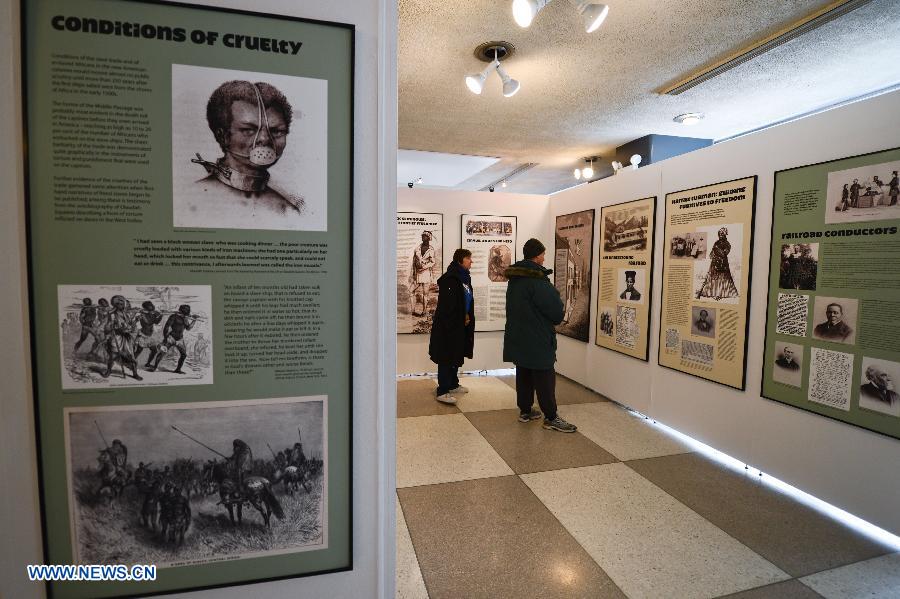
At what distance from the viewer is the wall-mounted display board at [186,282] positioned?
991mm

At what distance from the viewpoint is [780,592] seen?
211 centimetres

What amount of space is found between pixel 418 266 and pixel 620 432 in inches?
136

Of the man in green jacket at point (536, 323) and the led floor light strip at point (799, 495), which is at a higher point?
the man in green jacket at point (536, 323)

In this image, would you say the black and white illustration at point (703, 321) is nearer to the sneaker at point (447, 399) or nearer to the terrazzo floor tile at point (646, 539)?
the terrazzo floor tile at point (646, 539)

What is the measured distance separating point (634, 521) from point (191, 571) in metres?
2.57

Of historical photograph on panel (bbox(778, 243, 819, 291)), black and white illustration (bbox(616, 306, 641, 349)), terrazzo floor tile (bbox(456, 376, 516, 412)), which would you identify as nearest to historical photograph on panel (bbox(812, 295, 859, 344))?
historical photograph on panel (bbox(778, 243, 819, 291))

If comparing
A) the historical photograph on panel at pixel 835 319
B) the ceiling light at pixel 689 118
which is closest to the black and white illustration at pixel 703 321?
the historical photograph on panel at pixel 835 319

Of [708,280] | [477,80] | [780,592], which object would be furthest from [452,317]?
[780,592]

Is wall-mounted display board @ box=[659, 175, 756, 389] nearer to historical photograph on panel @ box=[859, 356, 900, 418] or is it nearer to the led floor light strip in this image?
the led floor light strip

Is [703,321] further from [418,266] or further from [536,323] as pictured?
[418,266]

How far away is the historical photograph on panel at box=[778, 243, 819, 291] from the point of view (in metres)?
2.89

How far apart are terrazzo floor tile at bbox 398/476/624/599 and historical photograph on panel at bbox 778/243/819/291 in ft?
7.92

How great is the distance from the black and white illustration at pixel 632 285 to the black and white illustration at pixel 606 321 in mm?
237

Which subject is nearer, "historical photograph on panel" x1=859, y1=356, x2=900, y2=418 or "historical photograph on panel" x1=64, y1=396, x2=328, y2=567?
"historical photograph on panel" x1=64, y1=396, x2=328, y2=567
